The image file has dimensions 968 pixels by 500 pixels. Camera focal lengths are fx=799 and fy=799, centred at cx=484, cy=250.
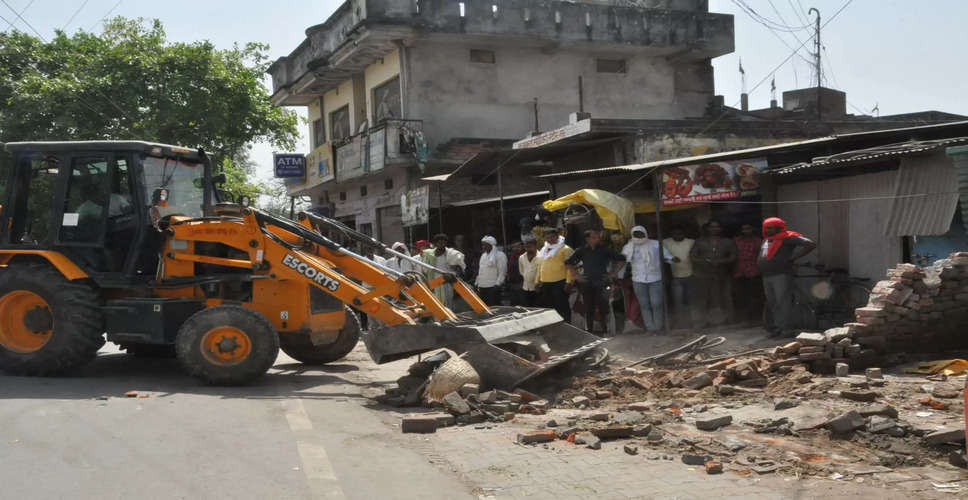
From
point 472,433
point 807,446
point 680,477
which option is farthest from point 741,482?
point 472,433

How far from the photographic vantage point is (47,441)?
234 inches

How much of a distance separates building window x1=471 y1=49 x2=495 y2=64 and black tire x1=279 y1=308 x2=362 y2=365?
14.6 m

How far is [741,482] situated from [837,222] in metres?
7.18

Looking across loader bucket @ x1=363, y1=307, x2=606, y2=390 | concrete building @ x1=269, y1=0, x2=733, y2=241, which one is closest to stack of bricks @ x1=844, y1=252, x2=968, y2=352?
loader bucket @ x1=363, y1=307, x2=606, y2=390

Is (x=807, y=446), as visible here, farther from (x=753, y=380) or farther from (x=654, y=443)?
(x=753, y=380)

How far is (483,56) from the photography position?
23.4 m

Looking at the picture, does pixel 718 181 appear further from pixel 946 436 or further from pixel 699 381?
pixel 946 436

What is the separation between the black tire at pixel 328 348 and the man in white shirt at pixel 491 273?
13.0 feet

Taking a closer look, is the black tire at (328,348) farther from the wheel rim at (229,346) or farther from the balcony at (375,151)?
the balcony at (375,151)

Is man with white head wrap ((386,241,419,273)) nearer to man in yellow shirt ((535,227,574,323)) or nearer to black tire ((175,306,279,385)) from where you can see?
man in yellow shirt ((535,227,574,323))

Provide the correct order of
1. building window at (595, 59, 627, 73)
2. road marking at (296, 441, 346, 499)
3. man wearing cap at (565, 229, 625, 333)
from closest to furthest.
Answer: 1. road marking at (296, 441, 346, 499)
2. man wearing cap at (565, 229, 625, 333)
3. building window at (595, 59, 627, 73)

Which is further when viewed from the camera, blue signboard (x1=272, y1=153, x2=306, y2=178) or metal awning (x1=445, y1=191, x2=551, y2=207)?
blue signboard (x1=272, y1=153, x2=306, y2=178)

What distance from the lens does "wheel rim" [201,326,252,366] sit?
8.34 m

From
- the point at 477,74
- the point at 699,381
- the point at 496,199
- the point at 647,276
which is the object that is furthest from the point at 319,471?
the point at 477,74
